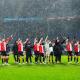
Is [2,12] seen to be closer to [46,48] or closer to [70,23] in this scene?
[70,23]

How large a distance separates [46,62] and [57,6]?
4204 centimetres

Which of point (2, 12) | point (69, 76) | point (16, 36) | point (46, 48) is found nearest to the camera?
point (69, 76)

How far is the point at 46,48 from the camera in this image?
1266 inches

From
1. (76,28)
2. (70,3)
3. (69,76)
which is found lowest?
(69,76)

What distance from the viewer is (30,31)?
63.6 m

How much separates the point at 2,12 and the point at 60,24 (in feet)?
38.7

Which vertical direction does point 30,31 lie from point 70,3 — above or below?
below

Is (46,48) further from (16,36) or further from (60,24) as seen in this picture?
(60,24)

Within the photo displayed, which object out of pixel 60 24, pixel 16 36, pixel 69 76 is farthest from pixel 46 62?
pixel 60 24

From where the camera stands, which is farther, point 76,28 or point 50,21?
point 50,21

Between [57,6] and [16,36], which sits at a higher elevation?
[57,6]

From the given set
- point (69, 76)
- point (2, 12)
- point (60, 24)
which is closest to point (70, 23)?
point (60, 24)

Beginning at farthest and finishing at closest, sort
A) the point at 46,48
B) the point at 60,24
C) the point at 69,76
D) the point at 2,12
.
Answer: the point at 2,12 → the point at 60,24 → the point at 46,48 → the point at 69,76

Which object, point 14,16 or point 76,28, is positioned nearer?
point 76,28
